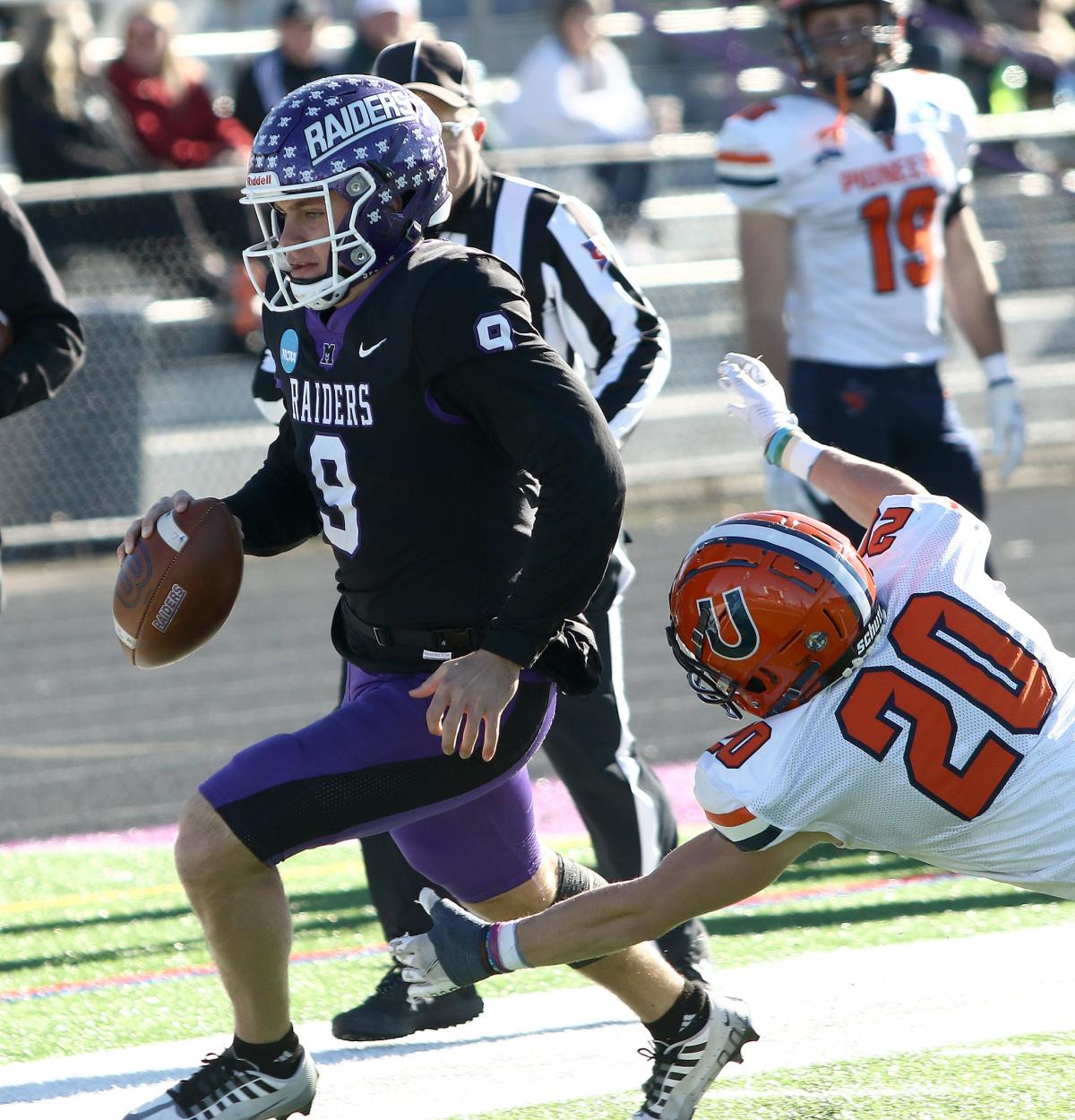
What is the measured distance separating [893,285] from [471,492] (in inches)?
91.3

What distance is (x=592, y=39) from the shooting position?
442 inches

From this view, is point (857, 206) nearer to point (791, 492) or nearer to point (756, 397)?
point (791, 492)

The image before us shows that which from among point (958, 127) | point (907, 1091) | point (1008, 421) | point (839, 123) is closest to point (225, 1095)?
point (907, 1091)

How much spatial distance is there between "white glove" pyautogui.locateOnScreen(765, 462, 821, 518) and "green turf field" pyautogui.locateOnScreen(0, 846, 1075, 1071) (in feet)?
3.13

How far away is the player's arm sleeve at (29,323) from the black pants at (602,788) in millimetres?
1318

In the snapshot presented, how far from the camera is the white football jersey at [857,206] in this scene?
16.2 feet

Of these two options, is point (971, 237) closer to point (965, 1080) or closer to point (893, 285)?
point (893, 285)

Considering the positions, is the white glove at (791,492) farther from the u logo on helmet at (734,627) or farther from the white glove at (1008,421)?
the u logo on helmet at (734,627)

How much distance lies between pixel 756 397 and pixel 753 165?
1.68 meters

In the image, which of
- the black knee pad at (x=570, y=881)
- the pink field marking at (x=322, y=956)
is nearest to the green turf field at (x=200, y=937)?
the pink field marking at (x=322, y=956)

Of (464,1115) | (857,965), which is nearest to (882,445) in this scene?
(857,965)

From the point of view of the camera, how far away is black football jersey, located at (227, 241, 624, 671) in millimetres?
2820

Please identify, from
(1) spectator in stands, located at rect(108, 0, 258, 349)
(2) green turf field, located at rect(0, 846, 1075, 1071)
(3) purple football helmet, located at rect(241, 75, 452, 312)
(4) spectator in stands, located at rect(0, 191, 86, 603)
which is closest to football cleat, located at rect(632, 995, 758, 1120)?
(2) green turf field, located at rect(0, 846, 1075, 1071)

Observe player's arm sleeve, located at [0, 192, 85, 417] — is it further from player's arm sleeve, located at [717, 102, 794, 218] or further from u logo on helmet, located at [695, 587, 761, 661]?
u logo on helmet, located at [695, 587, 761, 661]
